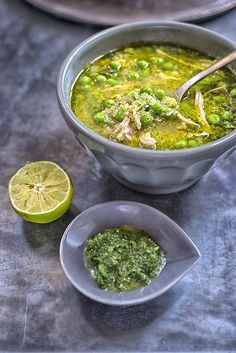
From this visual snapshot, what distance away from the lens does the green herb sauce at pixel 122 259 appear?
1.79 m

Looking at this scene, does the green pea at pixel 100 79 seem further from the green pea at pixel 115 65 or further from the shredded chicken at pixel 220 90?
the shredded chicken at pixel 220 90

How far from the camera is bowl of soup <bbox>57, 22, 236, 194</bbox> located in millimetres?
1896

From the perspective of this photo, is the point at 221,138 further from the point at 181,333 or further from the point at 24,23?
the point at 24,23

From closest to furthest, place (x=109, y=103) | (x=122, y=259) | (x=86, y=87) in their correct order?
(x=122, y=259) → (x=109, y=103) → (x=86, y=87)

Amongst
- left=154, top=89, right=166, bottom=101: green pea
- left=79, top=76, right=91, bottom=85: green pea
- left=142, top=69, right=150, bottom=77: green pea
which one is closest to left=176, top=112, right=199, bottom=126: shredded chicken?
left=154, top=89, right=166, bottom=101: green pea

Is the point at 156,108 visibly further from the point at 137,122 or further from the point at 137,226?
the point at 137,226

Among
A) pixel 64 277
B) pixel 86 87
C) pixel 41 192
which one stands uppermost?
pixel 86 87

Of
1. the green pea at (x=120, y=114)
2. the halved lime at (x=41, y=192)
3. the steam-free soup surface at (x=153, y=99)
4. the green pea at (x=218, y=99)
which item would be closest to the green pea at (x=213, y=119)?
the steam-free soup surface at (x=153, y=99)

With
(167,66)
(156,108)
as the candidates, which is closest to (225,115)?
(156,108)

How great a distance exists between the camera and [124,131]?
1942mm

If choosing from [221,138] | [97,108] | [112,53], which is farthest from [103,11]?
[221,138]

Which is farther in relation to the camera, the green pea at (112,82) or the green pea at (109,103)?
the green pea at (112,82)

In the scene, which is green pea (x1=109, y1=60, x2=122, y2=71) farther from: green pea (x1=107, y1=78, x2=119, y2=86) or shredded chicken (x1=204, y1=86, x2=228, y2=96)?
shredded chicken (x1=204, y1=86, x2=228, y2=96)

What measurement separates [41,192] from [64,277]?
0.34 metres
